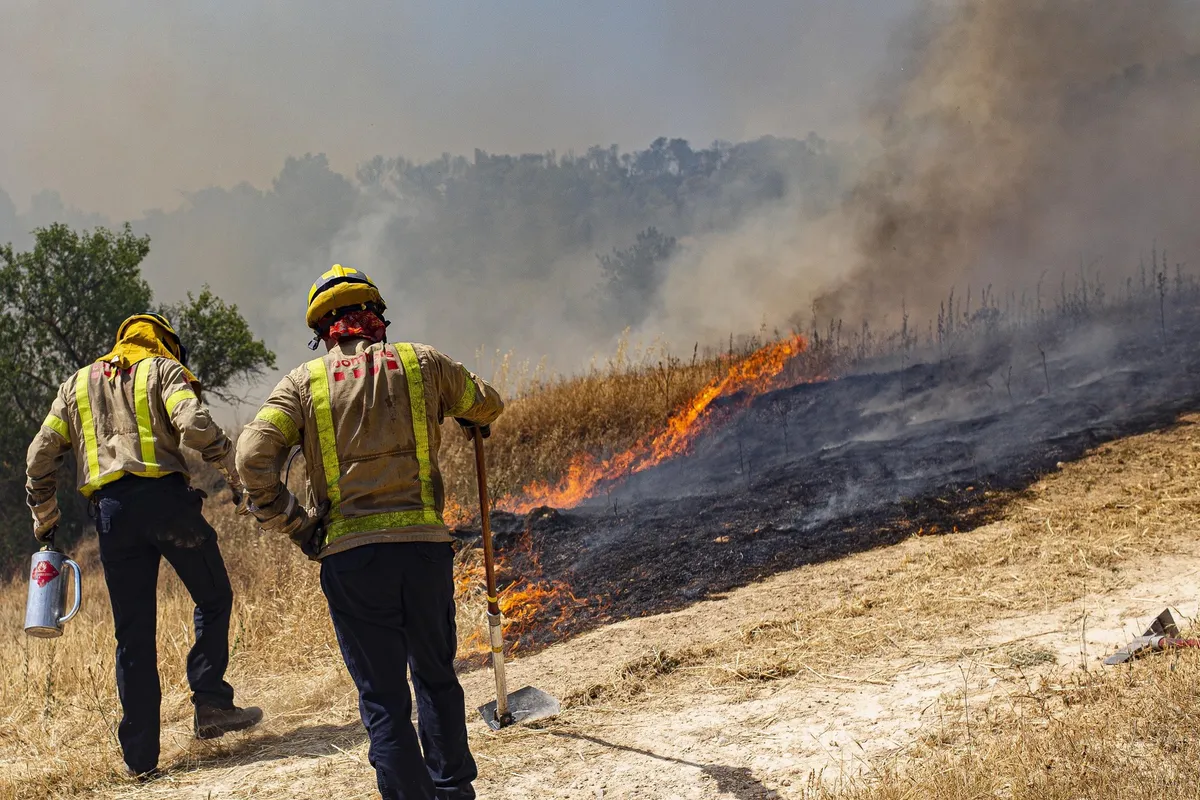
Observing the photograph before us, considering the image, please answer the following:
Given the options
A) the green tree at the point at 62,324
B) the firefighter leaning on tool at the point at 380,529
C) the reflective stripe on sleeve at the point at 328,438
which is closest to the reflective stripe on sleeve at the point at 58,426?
the firefighter leaning on tool at the point at 380,529

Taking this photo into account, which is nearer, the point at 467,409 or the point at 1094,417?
the point at 467,409

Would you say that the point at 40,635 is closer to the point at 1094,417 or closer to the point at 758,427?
the point at 758,427

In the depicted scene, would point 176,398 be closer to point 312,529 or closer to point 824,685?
point 312,529

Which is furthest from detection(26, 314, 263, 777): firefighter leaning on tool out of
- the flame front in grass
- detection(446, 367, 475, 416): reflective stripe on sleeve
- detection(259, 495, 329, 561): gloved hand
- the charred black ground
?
the flame front in grass

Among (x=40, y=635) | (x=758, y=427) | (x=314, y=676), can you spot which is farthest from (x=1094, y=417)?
(x=40, y=635)

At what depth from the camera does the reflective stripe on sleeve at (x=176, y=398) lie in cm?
489

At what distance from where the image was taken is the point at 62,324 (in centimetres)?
1511

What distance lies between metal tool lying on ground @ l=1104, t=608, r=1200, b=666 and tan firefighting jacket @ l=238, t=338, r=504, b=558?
297 cm

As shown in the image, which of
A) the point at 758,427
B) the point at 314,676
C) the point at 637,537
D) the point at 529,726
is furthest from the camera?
the point at 758,427

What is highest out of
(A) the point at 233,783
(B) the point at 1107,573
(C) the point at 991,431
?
(C) the point at 991,431

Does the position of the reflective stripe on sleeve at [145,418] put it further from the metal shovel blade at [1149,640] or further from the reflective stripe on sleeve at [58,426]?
the metal shovel blade at [1149,640]

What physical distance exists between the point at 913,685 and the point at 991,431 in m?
5.22

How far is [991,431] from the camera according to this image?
9.10 meters

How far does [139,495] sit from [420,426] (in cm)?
209
